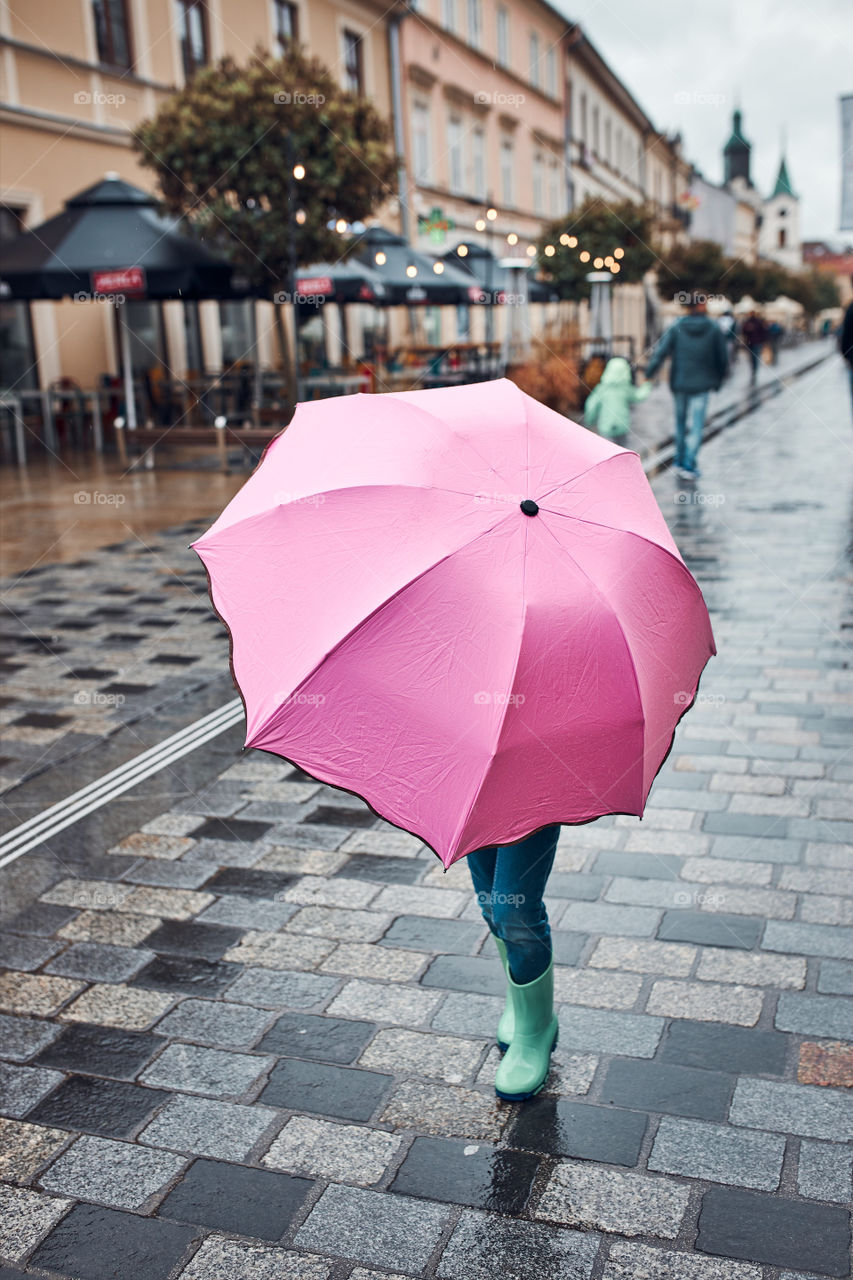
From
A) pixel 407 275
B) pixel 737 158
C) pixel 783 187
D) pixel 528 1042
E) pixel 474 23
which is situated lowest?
pixel 528 1042

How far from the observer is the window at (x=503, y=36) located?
34688 millimetres

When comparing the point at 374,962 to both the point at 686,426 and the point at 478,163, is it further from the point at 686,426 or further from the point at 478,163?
the point at 478,163

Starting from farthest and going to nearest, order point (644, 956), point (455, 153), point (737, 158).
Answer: point (737, 158) < point (455, 153) < point (644, 956)

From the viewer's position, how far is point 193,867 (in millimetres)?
4363

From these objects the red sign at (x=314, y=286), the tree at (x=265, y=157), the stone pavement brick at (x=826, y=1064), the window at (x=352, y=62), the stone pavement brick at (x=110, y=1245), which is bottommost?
the stone pavement brick at (x=826, y=1064)

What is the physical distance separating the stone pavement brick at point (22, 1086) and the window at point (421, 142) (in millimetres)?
28122

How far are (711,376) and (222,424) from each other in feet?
17.8

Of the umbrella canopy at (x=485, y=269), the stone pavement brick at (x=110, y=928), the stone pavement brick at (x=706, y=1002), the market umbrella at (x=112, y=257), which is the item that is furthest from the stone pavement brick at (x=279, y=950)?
the umbrella canopy at (x=485, y=269)

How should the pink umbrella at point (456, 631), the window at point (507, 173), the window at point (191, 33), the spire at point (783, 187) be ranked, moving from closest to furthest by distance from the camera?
the pink umbrella at point (456, 631) < the window at point (191, 33) < the window at point (507, 173) < the spire at point (783, 187)

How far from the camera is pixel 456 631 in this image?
220 centimetres

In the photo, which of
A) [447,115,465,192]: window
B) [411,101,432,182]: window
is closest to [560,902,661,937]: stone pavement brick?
[411,101,432,182]: window

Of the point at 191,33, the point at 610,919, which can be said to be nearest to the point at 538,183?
the point at 191,33

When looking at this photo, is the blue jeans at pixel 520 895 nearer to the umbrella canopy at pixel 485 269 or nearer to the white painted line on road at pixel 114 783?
the white painted line on road at pixel 114 783

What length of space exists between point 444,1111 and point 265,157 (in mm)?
14442
